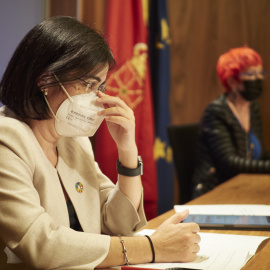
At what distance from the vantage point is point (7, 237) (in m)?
1.15

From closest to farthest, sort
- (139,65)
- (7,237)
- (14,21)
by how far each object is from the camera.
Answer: (7,237), (14,21), (139,65)

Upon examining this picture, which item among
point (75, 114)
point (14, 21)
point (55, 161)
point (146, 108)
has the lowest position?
point (146, 108)

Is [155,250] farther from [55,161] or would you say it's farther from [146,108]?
[146,108]

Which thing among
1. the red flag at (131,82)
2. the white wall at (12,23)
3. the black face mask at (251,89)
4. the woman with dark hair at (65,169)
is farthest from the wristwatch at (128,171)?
the black face mask at (251,89)

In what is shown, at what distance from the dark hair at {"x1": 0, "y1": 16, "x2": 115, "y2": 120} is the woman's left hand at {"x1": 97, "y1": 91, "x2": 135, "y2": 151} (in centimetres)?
10

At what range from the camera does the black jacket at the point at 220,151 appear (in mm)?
2900

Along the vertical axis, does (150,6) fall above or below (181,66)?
above

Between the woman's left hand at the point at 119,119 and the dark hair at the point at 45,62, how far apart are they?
10 cm

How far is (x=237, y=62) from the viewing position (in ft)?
10.3

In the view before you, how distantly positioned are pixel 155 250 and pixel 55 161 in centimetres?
42

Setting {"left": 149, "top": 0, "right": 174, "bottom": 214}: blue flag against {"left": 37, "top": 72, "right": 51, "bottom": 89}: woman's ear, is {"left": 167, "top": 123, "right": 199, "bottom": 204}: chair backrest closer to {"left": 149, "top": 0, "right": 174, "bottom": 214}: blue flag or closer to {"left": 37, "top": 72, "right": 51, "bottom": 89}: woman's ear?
{"left": 149, "top": 0, "right": 174, "bottom": 214}: blue flag

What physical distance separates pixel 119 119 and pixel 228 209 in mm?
620

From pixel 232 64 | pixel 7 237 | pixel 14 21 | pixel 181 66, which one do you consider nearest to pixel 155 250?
pixel 7 237

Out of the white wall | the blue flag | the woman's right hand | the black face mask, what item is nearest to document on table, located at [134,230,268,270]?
the woman's right hand
